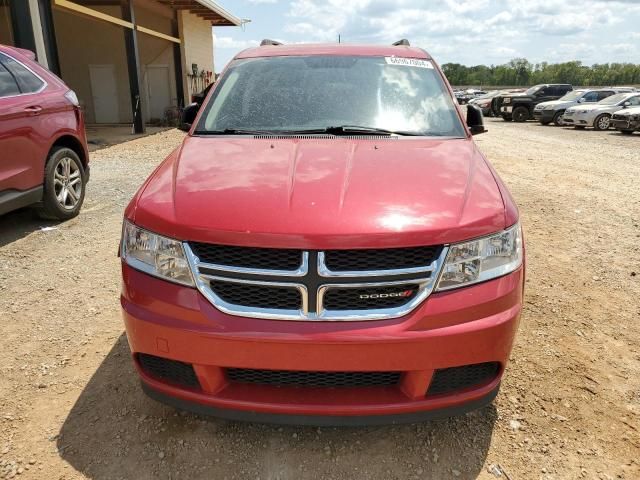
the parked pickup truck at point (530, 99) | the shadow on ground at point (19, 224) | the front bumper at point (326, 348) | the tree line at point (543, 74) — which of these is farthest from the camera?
the tree line at point (543, 74)

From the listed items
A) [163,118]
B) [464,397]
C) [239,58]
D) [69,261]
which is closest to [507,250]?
[464,397]

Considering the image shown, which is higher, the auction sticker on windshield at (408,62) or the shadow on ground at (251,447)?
the auction sticker on windshield at (408,62)

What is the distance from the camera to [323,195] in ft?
6.93

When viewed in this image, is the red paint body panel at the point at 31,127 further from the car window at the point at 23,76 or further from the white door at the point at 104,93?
the white door at the point at 104,93

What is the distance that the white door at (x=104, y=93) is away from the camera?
18.7m

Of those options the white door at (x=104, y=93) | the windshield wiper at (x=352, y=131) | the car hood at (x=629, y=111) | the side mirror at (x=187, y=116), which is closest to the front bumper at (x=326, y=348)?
the windshield wiper at (x=352, y=131)

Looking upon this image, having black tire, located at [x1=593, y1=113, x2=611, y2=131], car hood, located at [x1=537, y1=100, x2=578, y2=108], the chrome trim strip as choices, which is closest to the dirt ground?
the chrome trim strip

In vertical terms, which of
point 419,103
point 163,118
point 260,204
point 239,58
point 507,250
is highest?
point 239,58

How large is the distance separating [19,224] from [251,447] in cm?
440

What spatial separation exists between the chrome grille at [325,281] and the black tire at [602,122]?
70.3 ft

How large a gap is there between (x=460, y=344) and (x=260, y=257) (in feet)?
2.71

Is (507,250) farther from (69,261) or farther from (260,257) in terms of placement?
(69,261)

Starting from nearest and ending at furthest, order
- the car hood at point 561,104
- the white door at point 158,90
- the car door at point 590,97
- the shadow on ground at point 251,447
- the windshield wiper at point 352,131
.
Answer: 1. the shadow on ground at point 251,447
2. the windshield wiper at point 352,131
3. the white door at point 158,90
4. the car hood at point 561,104
5. the car door at point 590,97

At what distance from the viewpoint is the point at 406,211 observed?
2.02 m
